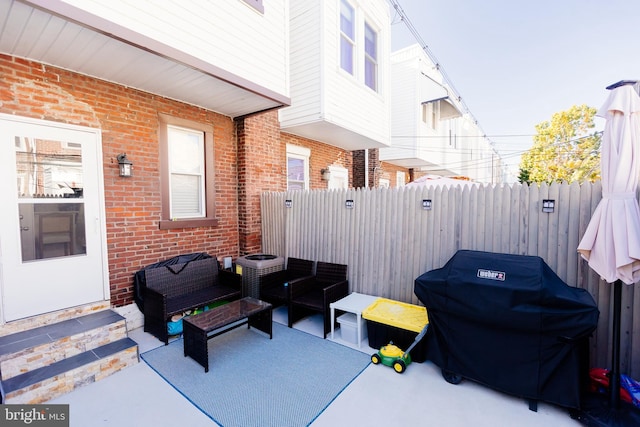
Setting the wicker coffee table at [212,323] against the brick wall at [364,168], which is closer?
the wicker coffee table at [212,323]

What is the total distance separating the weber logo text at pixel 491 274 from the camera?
2.71 metres

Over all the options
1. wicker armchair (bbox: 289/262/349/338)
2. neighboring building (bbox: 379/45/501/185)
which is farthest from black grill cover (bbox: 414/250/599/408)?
neighboring building (bbox: 379/45/501/185)

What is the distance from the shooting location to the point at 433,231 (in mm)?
4023

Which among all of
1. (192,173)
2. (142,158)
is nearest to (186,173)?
(192,173)

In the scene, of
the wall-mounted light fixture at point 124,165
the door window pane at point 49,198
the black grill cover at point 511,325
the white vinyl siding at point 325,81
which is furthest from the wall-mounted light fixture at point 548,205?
the door window pane at point 49,198

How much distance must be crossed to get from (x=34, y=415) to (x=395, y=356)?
362 cm

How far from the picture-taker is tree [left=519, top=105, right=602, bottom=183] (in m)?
16.0

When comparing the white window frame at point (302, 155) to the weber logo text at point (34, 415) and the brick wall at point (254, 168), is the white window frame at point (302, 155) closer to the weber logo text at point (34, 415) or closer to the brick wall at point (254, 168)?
the brick wall at point (254, 168)

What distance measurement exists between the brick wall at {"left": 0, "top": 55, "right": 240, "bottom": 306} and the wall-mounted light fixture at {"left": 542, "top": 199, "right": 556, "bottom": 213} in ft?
17.5

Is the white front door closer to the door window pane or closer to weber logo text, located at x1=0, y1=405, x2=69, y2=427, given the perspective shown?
the door window pane

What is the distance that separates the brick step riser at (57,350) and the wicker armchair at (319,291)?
2322mm

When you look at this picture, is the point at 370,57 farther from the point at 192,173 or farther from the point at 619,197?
the point at 619,197

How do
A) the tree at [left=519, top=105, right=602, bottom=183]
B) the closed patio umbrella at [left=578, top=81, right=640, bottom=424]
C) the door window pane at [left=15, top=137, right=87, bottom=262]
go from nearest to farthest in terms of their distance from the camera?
the closed patio umbrella at [left=578, top=81, right=640, bottom=424], the door window pane at [left=15, top=137, right=87, bottom=262], the tree at [left=519, top=105, right=602, bottom=183]

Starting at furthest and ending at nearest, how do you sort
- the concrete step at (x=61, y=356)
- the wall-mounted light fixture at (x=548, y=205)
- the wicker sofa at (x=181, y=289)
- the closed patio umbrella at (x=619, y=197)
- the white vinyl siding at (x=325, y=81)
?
the white vinyl siding at (x=325, y=81), the wicker sofa at (x=181, y=289), the wall-mounted light fixture at (x=548, y=205), the concrete step at (x=61, y=356), the closed patio umbrella at (x=619, y=197)
